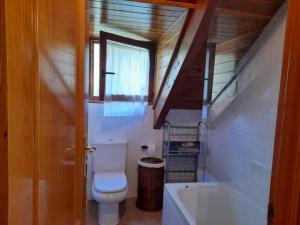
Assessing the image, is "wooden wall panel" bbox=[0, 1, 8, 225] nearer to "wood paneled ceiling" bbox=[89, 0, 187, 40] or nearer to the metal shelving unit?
"wood paneled ceiling" bbox=[89, 0, 187, 40]

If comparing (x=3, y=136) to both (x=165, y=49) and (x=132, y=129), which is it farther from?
(x=132, y=129)

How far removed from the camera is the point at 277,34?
180 cm

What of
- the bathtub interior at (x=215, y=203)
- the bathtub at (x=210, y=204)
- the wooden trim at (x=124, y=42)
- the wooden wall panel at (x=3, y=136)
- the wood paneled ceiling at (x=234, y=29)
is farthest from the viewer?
the wooden trim at (x=124, y=42)

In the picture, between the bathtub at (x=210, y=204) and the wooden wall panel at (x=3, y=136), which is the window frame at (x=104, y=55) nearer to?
the bathtub at (x=210, y=204)

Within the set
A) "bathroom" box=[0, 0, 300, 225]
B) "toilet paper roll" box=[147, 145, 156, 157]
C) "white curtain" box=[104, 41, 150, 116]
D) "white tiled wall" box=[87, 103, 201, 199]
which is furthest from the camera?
"toilet paper roll" box=[147, 145, 156, 157]

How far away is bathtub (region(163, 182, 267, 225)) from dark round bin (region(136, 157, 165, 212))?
49cm

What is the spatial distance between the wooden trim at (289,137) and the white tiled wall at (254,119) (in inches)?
44.6

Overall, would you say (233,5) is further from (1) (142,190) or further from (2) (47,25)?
(1) (142,190)

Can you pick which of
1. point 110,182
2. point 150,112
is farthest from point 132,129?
point 110,182

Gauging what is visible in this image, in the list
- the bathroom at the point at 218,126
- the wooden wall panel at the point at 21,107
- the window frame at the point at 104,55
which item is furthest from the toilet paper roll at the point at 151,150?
the wooden wall panel at the point at 21,107

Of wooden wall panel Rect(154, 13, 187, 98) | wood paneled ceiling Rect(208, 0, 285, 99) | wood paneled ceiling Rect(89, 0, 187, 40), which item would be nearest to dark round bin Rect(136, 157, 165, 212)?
wooden wall panel Rect(154, 13, 187, 98)

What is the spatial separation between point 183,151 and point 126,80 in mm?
1140

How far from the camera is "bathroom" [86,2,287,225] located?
6.21 feet

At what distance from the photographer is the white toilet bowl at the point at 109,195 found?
2291mm
